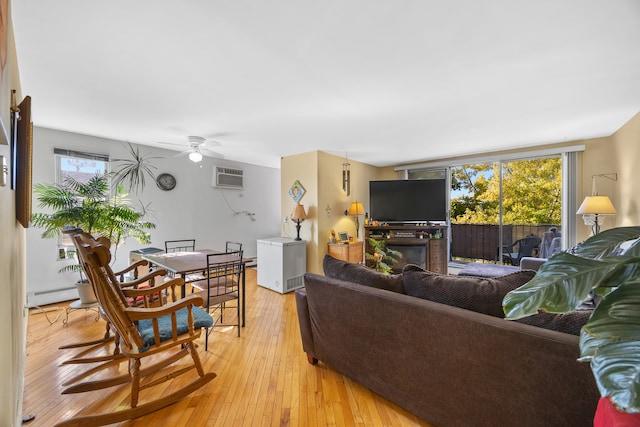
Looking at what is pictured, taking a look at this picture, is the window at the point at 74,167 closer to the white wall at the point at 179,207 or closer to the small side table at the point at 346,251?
the white wall at the point at 179,207

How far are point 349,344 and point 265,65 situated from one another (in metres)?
2.03

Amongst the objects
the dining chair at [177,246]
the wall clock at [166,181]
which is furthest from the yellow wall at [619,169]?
the wall clock at [166,181]

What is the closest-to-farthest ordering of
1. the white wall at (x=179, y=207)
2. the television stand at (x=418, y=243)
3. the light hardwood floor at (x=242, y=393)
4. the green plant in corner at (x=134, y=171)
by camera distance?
the light hardwood floor at (x=242, y=393) → the white wall at (x=179, y=207) → the green plant in corner at (x=134, y=171) → the television stand at (x=418, y=243)

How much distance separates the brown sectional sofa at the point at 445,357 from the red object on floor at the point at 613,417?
0.38m

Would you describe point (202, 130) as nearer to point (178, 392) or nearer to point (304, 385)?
point (178, 392)

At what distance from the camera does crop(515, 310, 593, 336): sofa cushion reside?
1.07 meters

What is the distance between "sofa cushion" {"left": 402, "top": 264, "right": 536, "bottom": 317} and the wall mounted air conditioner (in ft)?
14.6

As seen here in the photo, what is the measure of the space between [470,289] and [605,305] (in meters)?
0.83

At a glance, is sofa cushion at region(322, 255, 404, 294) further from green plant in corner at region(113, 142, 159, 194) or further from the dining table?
green plant in corner at region(113, 142, 159, 194)

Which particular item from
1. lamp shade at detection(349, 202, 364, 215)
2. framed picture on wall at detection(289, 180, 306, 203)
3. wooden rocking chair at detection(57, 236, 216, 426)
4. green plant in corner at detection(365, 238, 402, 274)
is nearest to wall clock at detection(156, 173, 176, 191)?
framed picture on wall at detection(289, 180, 306, 203)

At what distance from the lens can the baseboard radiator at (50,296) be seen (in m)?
3.25

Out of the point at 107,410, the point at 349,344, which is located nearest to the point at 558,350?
the point at 349,344

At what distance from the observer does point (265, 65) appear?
1.91 metres

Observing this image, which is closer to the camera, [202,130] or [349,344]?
[349,344]
